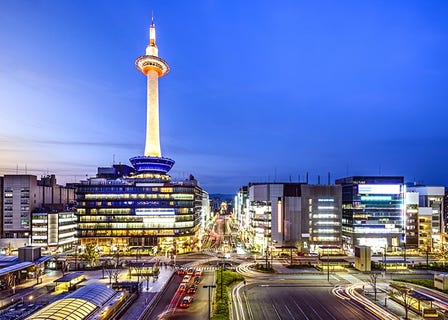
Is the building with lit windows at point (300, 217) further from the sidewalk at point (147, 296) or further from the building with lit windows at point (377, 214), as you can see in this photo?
the sidewalk at point (147, 296)

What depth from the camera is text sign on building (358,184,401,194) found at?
10912 cm

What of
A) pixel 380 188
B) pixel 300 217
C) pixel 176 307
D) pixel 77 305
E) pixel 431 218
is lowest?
pixel 176 307

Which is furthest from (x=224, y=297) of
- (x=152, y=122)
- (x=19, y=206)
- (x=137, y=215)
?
Result: (x=152, y=122)

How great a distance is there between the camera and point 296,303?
173 ft

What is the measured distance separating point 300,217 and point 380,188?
27.1m

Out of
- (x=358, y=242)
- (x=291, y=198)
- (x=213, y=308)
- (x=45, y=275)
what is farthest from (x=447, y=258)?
(x=45, y=275)

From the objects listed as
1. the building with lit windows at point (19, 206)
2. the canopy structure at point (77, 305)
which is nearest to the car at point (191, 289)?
the canopy structure at point (77, 305)

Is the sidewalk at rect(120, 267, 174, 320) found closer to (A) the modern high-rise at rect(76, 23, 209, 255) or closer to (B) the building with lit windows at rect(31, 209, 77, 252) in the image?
(A) the modern high-rise at rect(76, 23, 209, 255)

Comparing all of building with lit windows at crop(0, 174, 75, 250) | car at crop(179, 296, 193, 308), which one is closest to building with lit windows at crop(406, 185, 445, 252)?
car at crop(179, 296, 193, 308)

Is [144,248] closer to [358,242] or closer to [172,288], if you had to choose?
[172,288]

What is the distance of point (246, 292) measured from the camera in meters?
58.6

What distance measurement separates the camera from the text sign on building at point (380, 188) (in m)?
109

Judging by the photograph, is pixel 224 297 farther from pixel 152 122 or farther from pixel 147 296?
pixel 152 122

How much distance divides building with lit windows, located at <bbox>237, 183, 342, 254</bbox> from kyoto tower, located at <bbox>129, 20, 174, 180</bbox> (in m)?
42.3
